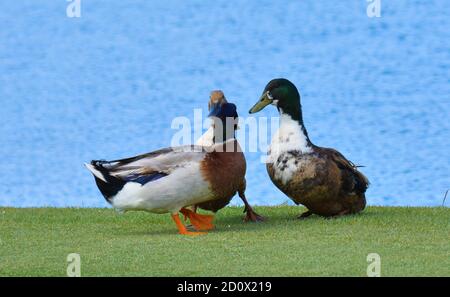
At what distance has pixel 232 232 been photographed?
8.17m

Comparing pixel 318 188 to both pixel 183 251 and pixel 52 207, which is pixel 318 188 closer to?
pixel 183 251

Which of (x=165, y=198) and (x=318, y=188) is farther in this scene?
(x=318, y=188)

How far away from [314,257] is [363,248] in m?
0.48

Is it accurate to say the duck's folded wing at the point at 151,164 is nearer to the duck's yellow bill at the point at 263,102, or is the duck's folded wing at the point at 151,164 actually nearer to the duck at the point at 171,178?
the duck at the point at 171,178

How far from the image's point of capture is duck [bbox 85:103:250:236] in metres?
7.89

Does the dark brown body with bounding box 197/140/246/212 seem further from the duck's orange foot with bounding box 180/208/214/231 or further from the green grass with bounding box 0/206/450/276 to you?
the green grass with bounding box 0/206/450/276

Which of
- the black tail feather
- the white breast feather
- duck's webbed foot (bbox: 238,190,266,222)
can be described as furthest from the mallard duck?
the black tail feather

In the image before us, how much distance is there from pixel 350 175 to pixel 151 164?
1.81m

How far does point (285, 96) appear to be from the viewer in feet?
28.5

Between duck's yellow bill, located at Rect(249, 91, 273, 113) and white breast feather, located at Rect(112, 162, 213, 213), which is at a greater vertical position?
duck's yellow bill, located at Rect(249, 91, 273, 113)

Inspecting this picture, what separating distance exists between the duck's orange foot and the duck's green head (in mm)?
Answer: 1118

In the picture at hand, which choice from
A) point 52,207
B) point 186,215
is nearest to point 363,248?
point 186,215

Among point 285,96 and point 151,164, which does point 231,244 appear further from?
→ point 285,96

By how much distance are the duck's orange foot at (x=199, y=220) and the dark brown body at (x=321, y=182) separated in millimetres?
670
